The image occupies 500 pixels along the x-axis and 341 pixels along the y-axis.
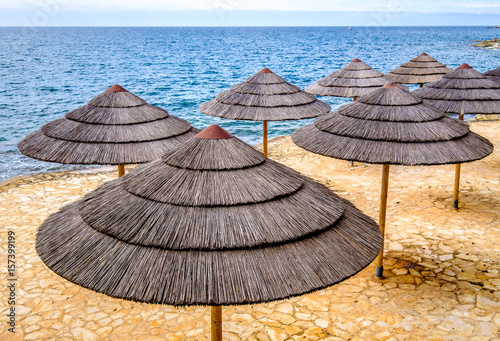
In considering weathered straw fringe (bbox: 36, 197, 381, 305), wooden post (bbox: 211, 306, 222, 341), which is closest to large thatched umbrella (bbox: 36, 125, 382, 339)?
weathered straw fringe (bbox: 36, 197, 381, 305)

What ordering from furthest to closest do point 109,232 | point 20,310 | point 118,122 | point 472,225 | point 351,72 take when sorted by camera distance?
point 351,72 → point 472,225 → point 118,122 → point 20,310 → point 109,232

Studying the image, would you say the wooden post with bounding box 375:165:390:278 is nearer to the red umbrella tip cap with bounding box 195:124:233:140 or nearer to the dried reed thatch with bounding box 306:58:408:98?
the red umbrella tip cap with bounding box 195:124:233:140

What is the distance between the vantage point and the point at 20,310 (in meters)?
6.21

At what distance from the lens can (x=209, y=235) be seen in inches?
130

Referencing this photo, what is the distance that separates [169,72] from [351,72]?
146 ft

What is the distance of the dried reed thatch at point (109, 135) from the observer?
6.35 meters

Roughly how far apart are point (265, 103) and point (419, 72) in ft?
23.9

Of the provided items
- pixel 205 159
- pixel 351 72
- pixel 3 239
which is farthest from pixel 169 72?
pixel 205 159

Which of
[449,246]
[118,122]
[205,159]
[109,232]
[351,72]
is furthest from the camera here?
[351,72]

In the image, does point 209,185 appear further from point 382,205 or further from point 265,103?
point 265,103

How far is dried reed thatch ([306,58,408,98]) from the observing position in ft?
40.8

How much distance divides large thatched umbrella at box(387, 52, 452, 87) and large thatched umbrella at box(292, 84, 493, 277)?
8.64 metres

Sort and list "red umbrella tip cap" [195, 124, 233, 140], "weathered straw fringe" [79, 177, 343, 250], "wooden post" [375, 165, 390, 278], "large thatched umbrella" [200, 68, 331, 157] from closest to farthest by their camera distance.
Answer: "weathered straw fringe" [79, 177, 343, 250] → "red umbrella tip cap" [195, 124, 233, 140] → "wooden post" [375, 165, 390, 278] → "large thatched umbrella" [200, 68, 331, 157]

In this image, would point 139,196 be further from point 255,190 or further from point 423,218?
point 423,218
